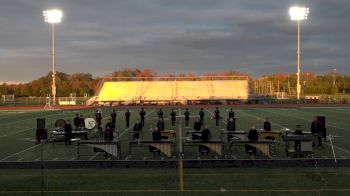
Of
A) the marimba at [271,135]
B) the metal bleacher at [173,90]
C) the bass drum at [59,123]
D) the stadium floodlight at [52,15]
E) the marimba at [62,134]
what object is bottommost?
the marimba at [62,134]

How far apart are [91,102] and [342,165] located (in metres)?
52.9

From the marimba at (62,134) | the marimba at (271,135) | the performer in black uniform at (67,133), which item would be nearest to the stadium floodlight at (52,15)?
the marimba at (62,134)

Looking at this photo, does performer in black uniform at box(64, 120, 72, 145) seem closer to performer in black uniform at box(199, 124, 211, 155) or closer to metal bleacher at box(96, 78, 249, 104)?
performer in black uniform at box(199, 124, 211, 155)

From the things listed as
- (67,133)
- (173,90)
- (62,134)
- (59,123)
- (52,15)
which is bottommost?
(62,134)

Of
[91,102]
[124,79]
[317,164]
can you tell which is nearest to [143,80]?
[124,79]

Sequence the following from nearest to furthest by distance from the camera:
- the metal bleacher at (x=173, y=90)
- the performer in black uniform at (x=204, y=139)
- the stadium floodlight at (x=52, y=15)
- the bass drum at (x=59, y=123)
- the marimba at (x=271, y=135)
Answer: the performer in black uniform at (x=204, y=139)
the marimba at (x=271, y=135)
the bass drum at (x=59, y=123)
the stadium floodlight at (x=52, y=15)
the metal bleacher at (x=173, y=90)

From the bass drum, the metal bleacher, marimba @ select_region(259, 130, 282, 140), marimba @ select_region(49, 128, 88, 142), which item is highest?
the metal bleacher

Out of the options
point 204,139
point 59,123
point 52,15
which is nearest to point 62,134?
point 59,123

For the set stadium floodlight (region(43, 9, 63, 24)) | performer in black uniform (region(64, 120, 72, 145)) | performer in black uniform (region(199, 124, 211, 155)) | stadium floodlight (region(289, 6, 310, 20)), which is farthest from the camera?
stadium floodlight (region(289, 6, 310, 20))

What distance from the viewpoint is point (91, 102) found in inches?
2515

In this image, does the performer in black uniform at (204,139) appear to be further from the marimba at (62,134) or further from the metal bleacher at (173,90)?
the metal bleacher at (173,90)

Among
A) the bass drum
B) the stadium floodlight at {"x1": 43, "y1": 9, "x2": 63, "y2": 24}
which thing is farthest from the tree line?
the bass drum

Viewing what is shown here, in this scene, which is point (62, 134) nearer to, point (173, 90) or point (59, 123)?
point (59, 123)

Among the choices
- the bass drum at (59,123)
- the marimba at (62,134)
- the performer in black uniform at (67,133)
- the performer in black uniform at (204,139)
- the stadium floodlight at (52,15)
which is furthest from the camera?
the stadium floodlight at (52,15)
